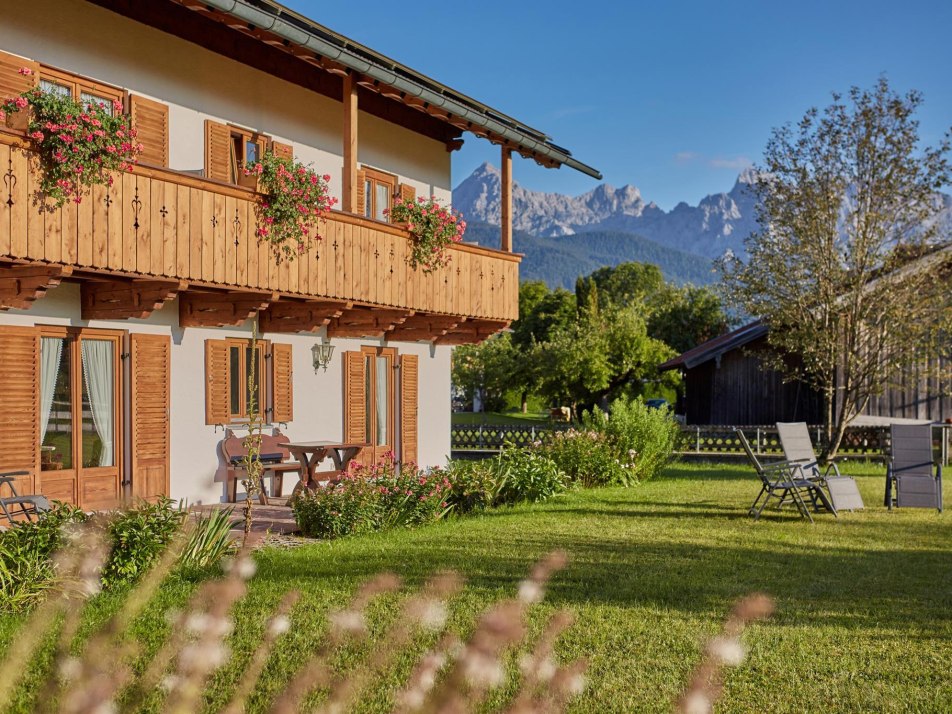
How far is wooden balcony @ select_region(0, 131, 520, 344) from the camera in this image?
9352mm

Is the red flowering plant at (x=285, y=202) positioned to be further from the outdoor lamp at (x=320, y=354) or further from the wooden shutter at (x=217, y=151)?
the outdoor lamp at (x=320, y=354)

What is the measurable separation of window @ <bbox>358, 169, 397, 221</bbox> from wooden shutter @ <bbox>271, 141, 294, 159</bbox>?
65.6 inches

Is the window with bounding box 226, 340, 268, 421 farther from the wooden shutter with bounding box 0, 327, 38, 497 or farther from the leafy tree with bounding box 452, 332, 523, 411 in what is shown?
the leafy tree with bounding box 452, 332, 523, 411

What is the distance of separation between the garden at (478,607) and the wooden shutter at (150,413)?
2.53 metres

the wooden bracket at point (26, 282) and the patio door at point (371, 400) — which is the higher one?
the wooden bracket at point (26, 282)

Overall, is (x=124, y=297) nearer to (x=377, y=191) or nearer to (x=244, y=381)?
(x=244, y=381)

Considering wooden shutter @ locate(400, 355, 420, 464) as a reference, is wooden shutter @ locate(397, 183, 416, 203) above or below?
above

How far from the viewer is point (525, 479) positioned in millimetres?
13672

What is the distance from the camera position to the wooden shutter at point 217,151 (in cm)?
1305

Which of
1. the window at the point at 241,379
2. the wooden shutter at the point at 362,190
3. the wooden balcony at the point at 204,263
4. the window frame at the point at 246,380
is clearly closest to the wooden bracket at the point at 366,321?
the wooden balcony at the point at 204,263

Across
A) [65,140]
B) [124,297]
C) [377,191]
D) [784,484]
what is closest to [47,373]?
[124,297]

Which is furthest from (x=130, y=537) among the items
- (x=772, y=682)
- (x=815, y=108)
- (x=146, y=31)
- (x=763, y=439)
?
(x=763, y=439)

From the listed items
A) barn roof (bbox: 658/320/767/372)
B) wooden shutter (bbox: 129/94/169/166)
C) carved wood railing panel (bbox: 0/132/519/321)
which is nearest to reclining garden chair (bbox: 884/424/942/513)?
carved wood railing panel (bbox: 0/132/519/321)

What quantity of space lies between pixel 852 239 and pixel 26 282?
14102 millimetres
